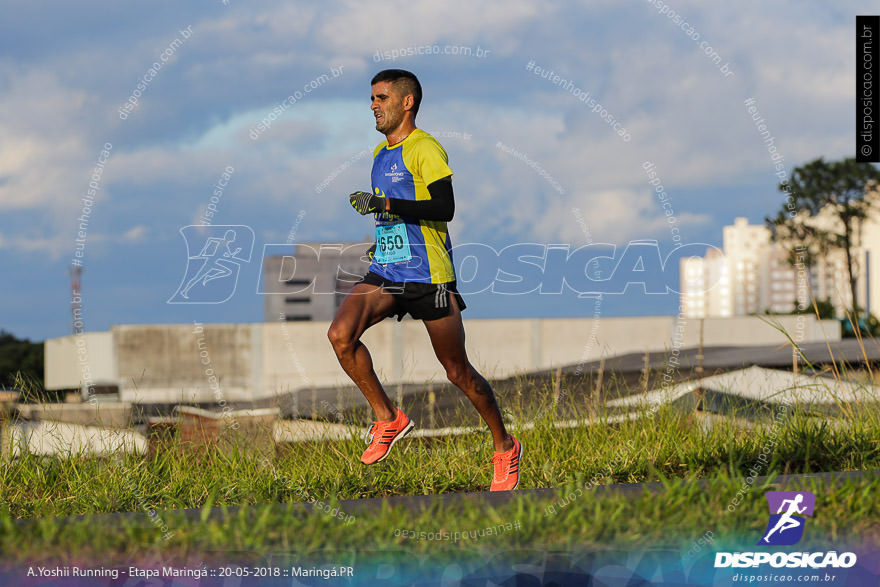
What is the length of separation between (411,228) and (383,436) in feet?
4.10

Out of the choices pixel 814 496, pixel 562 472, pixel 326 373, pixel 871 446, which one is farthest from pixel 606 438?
pixel 326 373

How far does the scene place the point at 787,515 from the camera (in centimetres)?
411

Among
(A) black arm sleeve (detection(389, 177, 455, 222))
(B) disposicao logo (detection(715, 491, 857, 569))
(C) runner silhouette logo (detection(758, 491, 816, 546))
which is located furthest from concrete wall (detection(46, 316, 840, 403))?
(B) disposicao logo (detection(715, 491, 857, 569))

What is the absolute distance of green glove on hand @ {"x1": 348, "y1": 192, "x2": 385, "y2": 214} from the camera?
4.87 metres

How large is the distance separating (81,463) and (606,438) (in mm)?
3781

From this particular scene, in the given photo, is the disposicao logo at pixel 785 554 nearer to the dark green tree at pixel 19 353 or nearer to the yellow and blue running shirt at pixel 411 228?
the yellow and blue running shirt at pixel 411 228

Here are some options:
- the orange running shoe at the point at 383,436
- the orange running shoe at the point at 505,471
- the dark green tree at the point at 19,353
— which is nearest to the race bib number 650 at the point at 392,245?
the orange running shoe at the point at 383,436

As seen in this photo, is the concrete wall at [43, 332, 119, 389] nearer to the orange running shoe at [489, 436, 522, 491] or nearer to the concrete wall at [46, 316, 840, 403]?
the concrete wall at [46, 316, 840, 403]

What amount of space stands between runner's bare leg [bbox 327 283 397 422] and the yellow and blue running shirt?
0.46 feet

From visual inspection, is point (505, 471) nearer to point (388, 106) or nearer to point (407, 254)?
point (407, 254)

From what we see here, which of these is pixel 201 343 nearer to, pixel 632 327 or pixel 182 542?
pixel 632 327

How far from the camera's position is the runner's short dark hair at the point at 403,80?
17.0 ft

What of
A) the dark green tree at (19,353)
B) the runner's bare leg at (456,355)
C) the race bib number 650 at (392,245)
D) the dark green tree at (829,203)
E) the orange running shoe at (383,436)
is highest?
the dark green tree at (829,203)

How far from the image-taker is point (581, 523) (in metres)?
3.93
